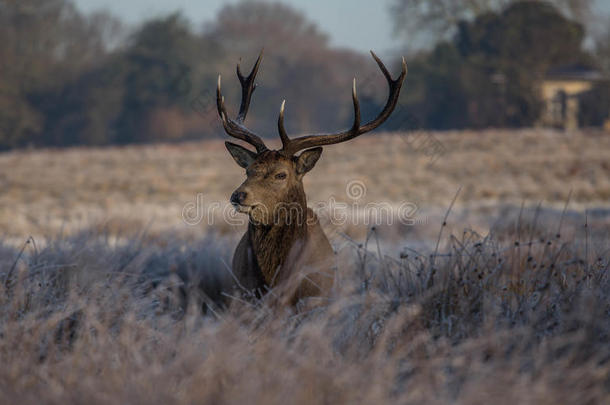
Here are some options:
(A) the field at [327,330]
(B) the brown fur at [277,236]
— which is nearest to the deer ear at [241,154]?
(B) the brown fur at [277,236]

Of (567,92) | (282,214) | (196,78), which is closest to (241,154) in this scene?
(282,214)

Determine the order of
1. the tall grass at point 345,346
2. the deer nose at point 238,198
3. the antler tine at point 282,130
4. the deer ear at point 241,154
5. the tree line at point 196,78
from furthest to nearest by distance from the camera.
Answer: the tree line at point 196,78 → the deer ear at point 241,154 → the antler tine at point 282,130 → the deer nose at point 238,198 → the tall grass at point 345,346

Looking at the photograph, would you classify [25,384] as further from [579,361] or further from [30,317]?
[579,361]

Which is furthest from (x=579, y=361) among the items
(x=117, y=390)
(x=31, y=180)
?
(x=31, y=180)

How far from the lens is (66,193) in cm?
1722

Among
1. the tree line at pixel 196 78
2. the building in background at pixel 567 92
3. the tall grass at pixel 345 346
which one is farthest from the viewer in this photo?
the tree line at pixel 196 78

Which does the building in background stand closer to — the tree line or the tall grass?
the tree line

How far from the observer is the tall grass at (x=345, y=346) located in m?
2.89

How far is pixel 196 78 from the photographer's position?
42.7 meters

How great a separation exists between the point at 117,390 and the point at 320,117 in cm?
5238

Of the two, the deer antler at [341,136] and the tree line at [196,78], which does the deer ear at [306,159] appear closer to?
the deer antler at [341,136]

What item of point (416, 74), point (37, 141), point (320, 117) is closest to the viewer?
point (416, 74)

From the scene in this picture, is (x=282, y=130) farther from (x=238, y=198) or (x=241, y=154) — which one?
(x=238, y=198)

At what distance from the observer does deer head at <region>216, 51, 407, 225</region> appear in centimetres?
521
